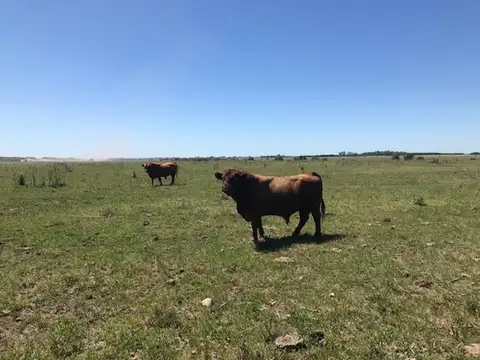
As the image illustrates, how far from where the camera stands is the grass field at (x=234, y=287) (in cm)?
620

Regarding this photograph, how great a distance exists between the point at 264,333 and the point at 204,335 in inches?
35.1

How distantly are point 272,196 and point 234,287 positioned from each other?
4.98 meters

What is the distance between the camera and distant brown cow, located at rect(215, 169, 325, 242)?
13273 millimetres

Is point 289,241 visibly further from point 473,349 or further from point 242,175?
point 473,349

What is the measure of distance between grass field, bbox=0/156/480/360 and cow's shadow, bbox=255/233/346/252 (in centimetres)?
8

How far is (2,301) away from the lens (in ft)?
26.9

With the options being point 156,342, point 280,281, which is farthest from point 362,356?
point 280,281

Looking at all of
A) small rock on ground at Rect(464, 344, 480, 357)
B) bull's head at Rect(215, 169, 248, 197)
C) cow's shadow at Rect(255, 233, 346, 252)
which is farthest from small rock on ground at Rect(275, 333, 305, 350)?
bull's head at Rect(215, 169, 248, 197)

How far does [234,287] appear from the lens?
8820 millimetres

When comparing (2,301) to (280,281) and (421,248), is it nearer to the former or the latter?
(280,281)

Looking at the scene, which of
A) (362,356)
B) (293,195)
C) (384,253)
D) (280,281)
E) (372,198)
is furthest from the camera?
(372,198)

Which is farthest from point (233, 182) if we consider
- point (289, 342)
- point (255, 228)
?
point (289, 342)

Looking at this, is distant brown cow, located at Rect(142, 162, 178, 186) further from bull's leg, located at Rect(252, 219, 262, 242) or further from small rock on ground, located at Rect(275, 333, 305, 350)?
small rock on ground, located at Rect(275, 333, 305, 350)

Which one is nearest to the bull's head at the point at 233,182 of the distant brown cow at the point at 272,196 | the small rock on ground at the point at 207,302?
the distant brown cow at the point at 272,196
